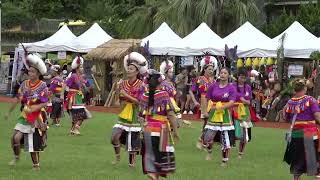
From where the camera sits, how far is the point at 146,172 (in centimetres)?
979

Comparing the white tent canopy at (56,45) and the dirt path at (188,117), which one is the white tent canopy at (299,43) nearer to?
the dirt path at (188,117)

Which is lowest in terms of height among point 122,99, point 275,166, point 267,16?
point 275,166

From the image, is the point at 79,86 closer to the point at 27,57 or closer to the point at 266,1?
the point at 27,57

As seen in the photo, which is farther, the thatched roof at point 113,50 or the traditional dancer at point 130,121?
the thatched roof at point 113,50

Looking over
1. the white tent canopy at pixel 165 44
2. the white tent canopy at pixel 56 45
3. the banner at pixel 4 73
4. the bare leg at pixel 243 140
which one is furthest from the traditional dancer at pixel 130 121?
the banner at pixel 4 73

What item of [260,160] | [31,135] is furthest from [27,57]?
[260,160]

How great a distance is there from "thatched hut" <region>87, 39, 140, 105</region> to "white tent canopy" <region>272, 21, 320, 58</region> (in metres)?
6.34

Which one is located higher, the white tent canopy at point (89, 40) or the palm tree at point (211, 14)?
the palm tree at point (211, 14)

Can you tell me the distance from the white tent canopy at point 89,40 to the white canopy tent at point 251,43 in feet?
24.8

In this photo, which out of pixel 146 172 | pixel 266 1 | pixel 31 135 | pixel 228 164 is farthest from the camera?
pixel 266 1

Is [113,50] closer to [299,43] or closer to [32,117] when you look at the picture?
[299,43]

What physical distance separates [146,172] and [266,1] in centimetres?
3112

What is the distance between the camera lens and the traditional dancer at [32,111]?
11531mm

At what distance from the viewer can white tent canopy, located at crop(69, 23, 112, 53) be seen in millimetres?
31628
